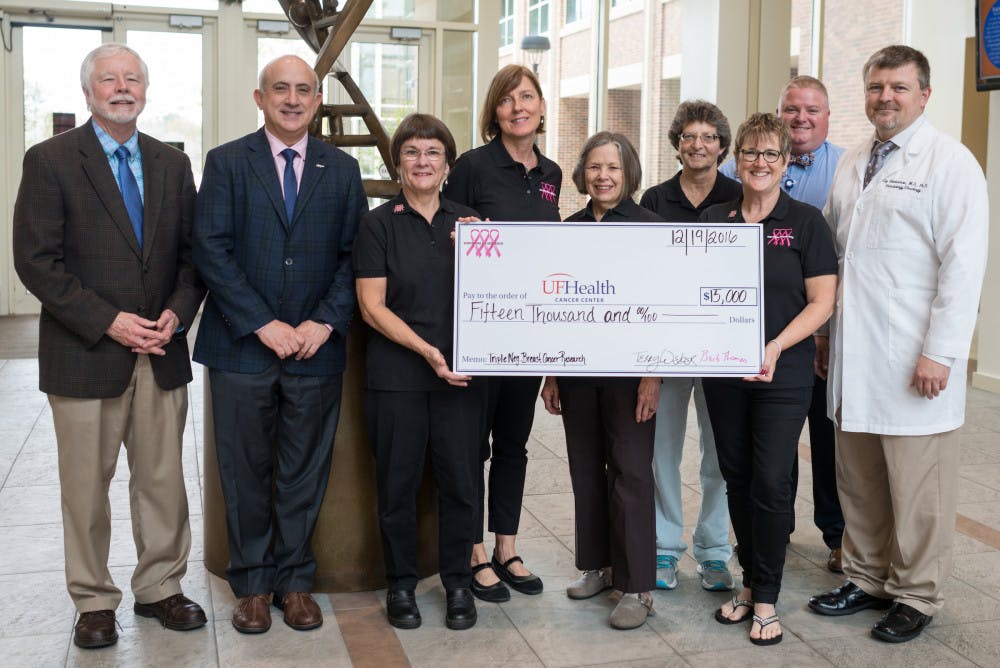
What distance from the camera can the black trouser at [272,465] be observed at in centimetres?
307

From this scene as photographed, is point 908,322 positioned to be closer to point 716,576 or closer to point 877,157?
point 877,157

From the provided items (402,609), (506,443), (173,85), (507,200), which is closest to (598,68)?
(173,85)

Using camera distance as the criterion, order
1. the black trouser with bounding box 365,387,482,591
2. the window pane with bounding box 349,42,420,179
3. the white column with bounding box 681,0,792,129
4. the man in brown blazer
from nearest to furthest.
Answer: the man in brown blazer
the black trouser with bounding box 365,387,482,591
the white column with bounding box 681,0,792,129
the window pane with bounding box 349,42,420,179

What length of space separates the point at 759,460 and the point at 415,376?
1001 mm

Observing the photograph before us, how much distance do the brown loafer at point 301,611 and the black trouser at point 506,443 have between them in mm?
559

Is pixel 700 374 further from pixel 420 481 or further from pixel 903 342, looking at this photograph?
pixel 420 481

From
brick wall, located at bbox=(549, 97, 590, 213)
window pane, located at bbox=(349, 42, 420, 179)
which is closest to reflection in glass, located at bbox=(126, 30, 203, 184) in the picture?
window pane, located at bbox=(349, 42, 420, 179)

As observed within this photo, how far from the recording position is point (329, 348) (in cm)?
310

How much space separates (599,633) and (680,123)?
1.56 metres

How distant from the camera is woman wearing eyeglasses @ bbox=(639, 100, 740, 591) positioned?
3.38m

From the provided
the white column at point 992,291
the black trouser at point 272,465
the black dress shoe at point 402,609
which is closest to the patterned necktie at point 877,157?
the black trouser at point 272,465

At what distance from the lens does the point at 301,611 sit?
3154 mm

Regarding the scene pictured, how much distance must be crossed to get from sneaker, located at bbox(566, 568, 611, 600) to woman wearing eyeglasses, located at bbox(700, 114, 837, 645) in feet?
1.62

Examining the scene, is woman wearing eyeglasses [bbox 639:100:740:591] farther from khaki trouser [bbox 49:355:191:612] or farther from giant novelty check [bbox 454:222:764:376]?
khaki trouser [bbox 49:355:191:612]
